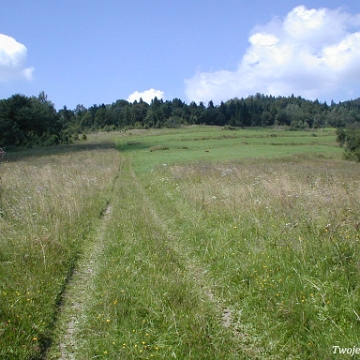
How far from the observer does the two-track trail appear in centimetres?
416

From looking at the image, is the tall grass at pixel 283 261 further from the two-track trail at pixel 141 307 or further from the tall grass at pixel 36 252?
the tall grass at pixel 36 252

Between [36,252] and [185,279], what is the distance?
10.6ft

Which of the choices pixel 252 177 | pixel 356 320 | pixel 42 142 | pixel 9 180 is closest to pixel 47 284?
pixel 356 320

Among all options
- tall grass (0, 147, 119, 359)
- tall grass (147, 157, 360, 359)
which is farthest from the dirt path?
tall grass (147, 157, 360, 359)

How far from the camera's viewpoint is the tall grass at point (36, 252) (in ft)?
14.6

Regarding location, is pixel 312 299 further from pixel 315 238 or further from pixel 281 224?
pixel 281 224

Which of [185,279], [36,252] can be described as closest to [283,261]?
[185,279]

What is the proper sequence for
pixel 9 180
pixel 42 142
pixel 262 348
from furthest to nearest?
pixel 42 142 → pixel 9 180 → pixel 262 348

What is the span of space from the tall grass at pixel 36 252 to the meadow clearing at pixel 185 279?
0.08 feet

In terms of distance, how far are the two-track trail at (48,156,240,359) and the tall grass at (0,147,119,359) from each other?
29cm

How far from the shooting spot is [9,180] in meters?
13.9

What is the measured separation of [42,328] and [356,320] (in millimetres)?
4326

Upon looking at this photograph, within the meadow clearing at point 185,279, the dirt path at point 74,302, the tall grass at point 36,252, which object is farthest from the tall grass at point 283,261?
the tall grass at point 36,252

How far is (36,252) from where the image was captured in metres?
6.76
